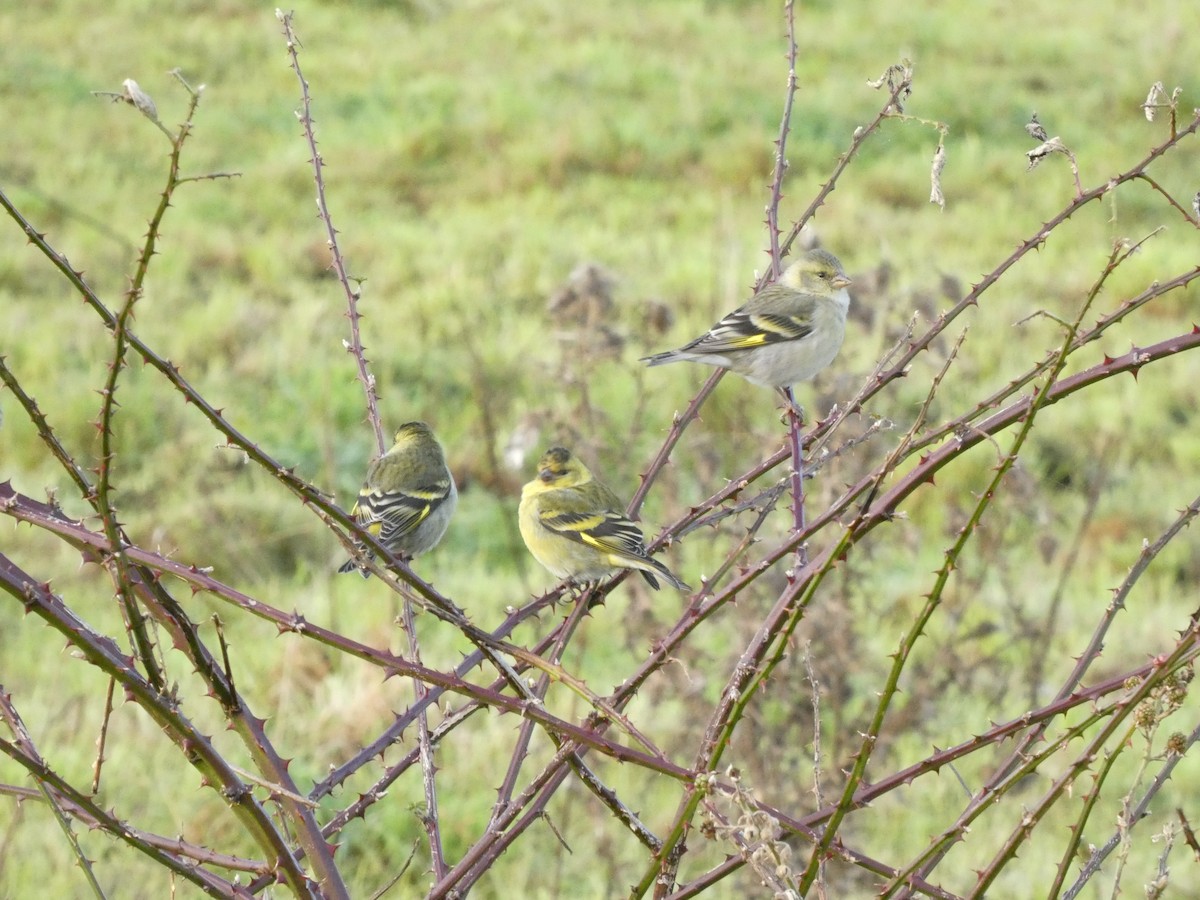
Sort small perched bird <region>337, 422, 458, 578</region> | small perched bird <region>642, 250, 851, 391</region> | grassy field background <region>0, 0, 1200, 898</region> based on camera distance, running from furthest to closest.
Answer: grassy field background <region>0, 0, 1200, 898</region>
small perched bird <region>642, 250, 851, 391</region>
small perched bird <region>337, 422, 458, 578</region>

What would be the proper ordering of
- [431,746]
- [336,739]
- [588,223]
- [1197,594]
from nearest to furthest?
[431,746] < [336,739] < [1197,594] < [588,223]

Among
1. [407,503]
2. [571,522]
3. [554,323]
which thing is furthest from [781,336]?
[554,323]

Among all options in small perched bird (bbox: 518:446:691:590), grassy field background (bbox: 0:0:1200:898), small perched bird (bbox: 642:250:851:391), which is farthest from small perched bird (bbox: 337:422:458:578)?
small perched bird (bbox: 642:250:851:391)

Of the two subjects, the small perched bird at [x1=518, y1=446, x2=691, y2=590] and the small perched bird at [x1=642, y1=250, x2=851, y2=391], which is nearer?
the small perched bird at [x1=518, y1=446, x2=691, y2=590]

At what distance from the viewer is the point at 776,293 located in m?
5.15

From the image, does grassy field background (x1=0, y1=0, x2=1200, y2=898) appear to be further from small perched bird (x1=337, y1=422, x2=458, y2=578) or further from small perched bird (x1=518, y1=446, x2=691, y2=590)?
small perched bird (x1=518, y1=446, x2=691, y2=590)

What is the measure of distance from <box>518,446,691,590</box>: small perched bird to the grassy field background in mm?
595

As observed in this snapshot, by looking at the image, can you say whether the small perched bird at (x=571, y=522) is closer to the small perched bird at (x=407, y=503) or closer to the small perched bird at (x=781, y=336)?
the small perched bird at (x=407, y=503)

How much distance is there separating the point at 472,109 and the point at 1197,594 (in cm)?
906

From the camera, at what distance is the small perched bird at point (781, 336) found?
4672 mm

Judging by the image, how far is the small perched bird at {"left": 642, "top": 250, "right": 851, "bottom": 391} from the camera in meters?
4.67

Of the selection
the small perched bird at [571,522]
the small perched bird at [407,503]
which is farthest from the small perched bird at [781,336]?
the small perched bird at [407,503]

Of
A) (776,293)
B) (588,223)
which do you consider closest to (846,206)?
(588,223)

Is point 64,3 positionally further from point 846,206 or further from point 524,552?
point 524,552
